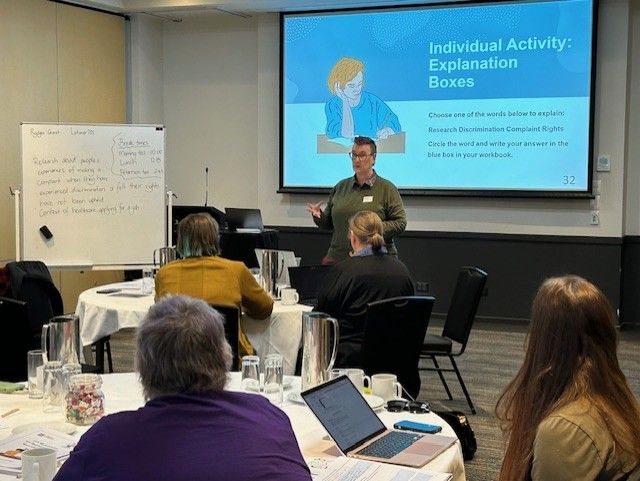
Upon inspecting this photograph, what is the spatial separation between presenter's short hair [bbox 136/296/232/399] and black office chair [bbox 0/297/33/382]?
2503mm

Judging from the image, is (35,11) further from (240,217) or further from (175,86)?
(240,217)

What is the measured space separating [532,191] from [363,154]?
8.03ft

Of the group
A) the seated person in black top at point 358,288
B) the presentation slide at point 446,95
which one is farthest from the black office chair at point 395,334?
the presentation slide at point 446,95

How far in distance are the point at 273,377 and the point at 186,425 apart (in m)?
1.21

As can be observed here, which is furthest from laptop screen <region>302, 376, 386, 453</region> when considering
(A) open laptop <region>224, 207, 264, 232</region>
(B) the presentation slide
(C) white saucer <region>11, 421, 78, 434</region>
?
(B) the presentation slide

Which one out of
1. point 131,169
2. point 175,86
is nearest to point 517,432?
point 131,169

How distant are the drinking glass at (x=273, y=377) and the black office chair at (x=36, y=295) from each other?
2379 mm

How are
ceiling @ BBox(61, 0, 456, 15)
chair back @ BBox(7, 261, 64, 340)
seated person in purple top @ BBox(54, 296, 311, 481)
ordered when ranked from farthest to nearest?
ceiling @ BBox(61, 0, 456, 15)
chair back @ BBox(7, 261, 64, 340)
seated person in purple top @ BBox(54, 296, 311, 481)

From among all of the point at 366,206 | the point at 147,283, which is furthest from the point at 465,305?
the point at 147,283

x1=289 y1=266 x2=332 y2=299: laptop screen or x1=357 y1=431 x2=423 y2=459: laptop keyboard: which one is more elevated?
x1=289 y1=266 x2=332 y2=299: laptop screen

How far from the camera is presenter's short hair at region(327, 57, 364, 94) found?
7.93 m

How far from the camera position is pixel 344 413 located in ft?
7.51

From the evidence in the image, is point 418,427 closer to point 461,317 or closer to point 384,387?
point 384,387

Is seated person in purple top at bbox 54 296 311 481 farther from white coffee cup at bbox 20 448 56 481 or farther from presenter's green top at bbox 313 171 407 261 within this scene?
presenter's green top at bbox 313 171 407 261
